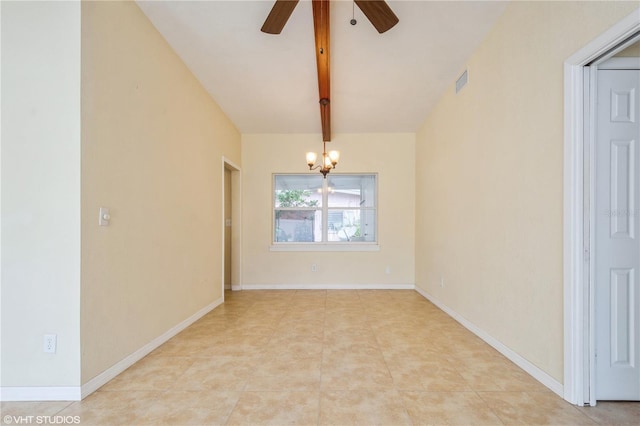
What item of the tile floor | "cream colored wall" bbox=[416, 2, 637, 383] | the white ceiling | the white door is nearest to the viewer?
the tile floor

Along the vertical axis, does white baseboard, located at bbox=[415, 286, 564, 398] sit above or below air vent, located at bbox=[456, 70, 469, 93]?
below

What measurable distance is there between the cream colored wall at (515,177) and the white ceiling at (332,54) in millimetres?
393

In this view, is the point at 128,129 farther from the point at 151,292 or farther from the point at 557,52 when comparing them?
the point at 557,52

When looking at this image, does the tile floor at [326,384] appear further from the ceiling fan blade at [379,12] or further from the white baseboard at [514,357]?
the ceiling fan blade at [379,12]

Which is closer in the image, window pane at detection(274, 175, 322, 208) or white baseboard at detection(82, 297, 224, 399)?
white baseboard at detection(82, 297, 224, 399)

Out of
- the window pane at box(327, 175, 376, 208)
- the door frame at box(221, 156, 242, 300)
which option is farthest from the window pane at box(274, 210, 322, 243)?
the door frame at box(221, 156, 242, 300)

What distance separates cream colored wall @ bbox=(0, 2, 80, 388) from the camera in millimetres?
1962

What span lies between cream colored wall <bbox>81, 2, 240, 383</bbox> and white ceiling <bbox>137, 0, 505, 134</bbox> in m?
0.36

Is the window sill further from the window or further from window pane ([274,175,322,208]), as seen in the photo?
window pane ([274,175,322,208])

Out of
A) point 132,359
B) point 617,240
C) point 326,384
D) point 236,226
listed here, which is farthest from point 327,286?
point 617,240

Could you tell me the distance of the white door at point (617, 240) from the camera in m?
1.91

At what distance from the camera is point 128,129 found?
2484mm

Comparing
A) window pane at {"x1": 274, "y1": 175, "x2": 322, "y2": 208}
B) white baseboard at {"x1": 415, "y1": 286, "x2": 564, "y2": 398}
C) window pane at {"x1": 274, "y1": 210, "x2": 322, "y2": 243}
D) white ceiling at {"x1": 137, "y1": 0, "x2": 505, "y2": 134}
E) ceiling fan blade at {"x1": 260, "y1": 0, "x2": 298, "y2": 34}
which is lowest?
white baseboard at {"x1": 415, "y1": 286, "x2": 564, "y2": 398}

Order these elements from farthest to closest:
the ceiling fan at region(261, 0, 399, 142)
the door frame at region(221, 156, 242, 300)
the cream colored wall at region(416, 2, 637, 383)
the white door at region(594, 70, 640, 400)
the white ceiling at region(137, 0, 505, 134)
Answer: the door frame at region(221, 156, 242, 300) < the white ceiling at region(137, 0, 505, 134) < the ceiling fan at region(261, 0, 399, 142) < the cream colored wall at region(416, 2, 637, 383) < the white door at region(594, 70, 640, 400)
